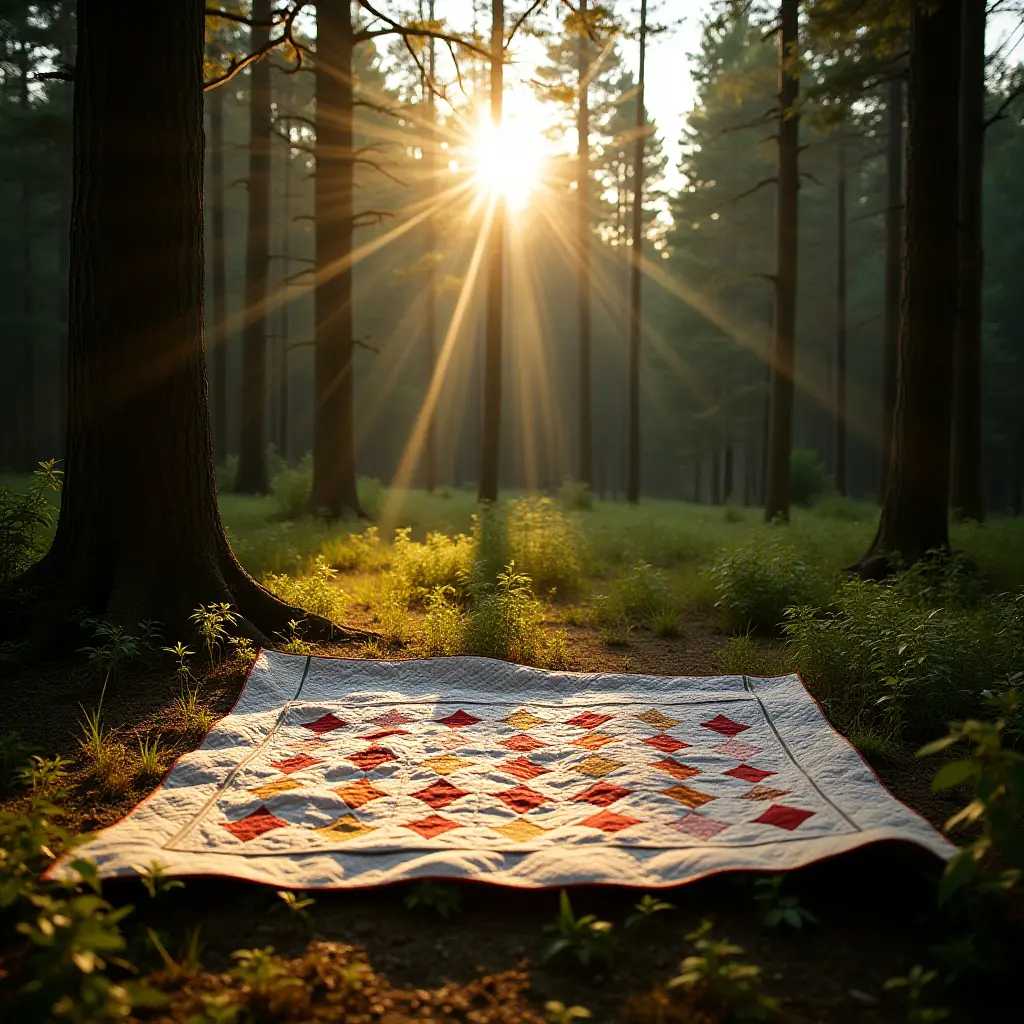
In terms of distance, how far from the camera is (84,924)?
2.00 meters

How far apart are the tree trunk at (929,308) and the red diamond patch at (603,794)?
18.6 ft

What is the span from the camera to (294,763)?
3.90 m

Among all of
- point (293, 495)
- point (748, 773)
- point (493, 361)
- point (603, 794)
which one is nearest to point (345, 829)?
point (603, 794)

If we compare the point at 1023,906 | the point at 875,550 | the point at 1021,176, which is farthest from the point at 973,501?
the point at 1021,176

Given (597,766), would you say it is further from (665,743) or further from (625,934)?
(625,934)

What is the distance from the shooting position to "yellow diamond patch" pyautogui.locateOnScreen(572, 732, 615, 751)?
4152 millimetres

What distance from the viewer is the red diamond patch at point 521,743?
416 centimetres

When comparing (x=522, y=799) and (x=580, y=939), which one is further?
(x=522, y=799)

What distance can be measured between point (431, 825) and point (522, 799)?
1.47ft

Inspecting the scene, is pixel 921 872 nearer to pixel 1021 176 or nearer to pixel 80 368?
pixel 80 368

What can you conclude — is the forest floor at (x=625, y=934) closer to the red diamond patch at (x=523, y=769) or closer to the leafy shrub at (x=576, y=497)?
the red diamond patch at (x=523, y=769)

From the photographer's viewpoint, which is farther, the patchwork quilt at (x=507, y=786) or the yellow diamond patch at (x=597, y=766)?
the yellow diamond patch at (x=597, y=766)

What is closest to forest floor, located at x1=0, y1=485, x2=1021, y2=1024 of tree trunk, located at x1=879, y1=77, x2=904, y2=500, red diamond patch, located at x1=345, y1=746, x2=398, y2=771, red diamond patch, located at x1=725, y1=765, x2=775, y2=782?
red diamond patch, located at x1=725, y1=765, x2=775, y2=782

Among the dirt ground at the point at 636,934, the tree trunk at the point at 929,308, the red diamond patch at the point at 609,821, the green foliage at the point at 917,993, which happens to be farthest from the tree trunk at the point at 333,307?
the green foliage at the point at 917,993
